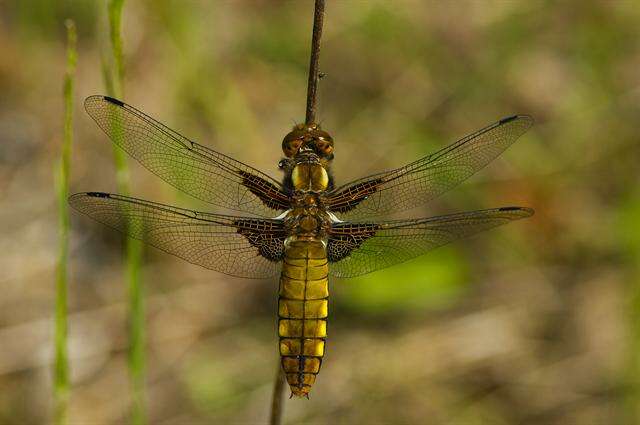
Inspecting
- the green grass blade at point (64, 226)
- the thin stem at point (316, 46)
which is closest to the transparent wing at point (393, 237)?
the thin stem at point (316, 46)

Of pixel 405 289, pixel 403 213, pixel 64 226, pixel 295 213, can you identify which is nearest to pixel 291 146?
pixel 295 213

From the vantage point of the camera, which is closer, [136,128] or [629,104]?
[136,128]

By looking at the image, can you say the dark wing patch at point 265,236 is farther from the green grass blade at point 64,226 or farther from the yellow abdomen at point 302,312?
the green grass blade at point 64,226

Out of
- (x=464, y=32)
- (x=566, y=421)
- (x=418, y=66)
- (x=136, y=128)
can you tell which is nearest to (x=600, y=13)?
(x=464, y=32)

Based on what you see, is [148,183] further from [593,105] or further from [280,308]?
[593,105]

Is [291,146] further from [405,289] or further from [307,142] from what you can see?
[405,289]

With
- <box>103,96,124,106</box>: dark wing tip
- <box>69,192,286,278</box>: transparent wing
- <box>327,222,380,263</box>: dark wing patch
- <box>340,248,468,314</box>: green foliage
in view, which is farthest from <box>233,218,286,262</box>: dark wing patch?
<box>340,248,468,314</box>: green foliage
